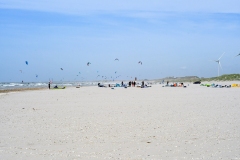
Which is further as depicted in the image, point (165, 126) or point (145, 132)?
point (165, 126)

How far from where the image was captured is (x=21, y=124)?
1095cm

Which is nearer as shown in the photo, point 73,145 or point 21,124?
point 73,145

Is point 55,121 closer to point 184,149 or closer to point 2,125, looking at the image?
point 2,125

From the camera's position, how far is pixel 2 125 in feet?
35.2

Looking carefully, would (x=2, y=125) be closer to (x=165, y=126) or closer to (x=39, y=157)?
(x=39, y=157)

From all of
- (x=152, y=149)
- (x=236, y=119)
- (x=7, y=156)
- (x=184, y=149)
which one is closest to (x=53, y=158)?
(x=7, y=156)

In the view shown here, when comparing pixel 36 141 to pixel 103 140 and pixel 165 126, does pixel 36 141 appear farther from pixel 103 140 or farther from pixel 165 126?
pixel 165 126

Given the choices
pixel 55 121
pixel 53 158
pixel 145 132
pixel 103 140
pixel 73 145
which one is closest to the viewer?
pixel 53 158

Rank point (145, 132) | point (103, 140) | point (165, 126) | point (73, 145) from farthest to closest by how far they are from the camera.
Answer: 1. point (165, 126)
2. point (145, 132)
3. point (103, 140)
4. point (73, 145)

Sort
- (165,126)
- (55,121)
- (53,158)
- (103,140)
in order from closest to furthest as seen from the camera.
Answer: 1. (53,158)
2. (103,140)
3. (165,126)
4. (55,121)

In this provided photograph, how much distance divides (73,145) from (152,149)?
2096mm

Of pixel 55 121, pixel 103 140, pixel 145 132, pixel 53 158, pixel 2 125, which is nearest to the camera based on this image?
pixel 53 158

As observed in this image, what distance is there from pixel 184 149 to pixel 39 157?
3398mm

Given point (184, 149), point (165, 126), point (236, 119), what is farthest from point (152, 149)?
point (236, 119)
